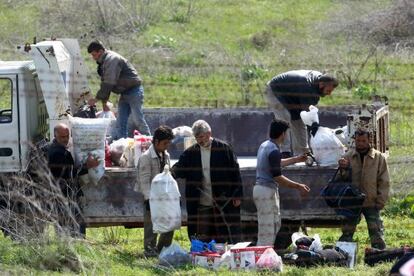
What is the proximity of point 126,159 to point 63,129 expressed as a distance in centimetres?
92

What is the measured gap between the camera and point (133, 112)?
16.3 m

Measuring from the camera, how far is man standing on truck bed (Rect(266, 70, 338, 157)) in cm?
1512

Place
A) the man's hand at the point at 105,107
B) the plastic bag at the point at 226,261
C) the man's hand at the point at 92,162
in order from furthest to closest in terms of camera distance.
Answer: the man's hand at the point at 105,107, the man's hand at the point at 92,162, the plastic bag at the point at 226,261

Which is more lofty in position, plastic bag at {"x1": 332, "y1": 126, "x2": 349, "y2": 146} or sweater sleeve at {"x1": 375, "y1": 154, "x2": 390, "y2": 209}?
plastic bag at {"x1": 332, "y1": 126, "x2": 349, "y2": 146}

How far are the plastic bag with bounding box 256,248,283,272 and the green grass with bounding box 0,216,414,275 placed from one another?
0.38ft

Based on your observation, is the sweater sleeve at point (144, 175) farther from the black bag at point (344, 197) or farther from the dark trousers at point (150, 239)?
the black bag at point (344, 197)

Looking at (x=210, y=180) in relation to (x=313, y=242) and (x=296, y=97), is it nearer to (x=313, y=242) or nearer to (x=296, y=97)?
(x=313, y=242)

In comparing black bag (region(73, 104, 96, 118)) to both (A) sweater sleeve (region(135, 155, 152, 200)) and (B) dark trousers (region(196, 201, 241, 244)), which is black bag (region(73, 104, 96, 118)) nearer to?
(A) sweater sleeve (region(135, 155, 152, 200))

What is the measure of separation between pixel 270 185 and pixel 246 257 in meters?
1.04

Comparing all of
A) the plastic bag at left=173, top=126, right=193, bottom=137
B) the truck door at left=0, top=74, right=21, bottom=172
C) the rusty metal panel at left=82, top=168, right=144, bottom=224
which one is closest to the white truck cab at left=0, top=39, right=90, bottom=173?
the truck door at left=0, top=74, right=21, bottom=172

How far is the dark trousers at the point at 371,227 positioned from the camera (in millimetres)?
13930

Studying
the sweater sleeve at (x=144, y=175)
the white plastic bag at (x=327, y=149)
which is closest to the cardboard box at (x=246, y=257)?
the sweater sleeve at (x=144, y=175)

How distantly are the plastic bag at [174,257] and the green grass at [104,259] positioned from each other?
0.11 meters

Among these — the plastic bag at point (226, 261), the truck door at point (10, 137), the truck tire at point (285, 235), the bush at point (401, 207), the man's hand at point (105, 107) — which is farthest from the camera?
the bush at point (401, 207)
